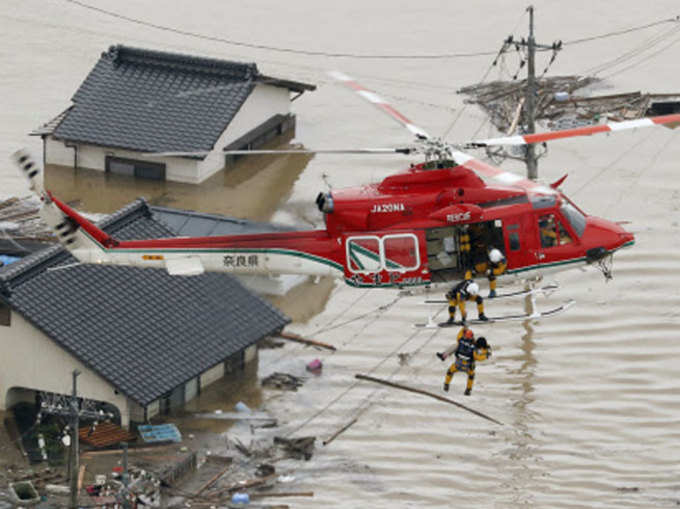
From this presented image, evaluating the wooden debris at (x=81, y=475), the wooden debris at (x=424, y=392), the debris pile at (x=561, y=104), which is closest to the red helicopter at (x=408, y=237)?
the wooden debris at (x=81, y=475)

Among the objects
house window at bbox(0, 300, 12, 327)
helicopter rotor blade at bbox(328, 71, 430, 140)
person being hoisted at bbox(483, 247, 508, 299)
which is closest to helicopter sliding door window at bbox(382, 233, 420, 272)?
person being hoisted at bbox(483, 247, 508, 299)

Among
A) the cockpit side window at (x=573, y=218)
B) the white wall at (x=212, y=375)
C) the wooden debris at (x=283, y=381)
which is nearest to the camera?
the cockpit side window at (x=573, y=218)

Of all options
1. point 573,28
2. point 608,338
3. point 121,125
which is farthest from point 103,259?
point 573,28

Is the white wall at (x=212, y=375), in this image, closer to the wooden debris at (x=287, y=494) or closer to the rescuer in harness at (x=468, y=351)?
the wooden debris at (x=287, y=494)

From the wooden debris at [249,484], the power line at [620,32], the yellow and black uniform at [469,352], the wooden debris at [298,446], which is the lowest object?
the wooden debris at [249,484]

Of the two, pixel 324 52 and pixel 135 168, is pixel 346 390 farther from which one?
pixel 324 52

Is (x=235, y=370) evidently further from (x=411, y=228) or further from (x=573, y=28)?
(x=573, y=28)
